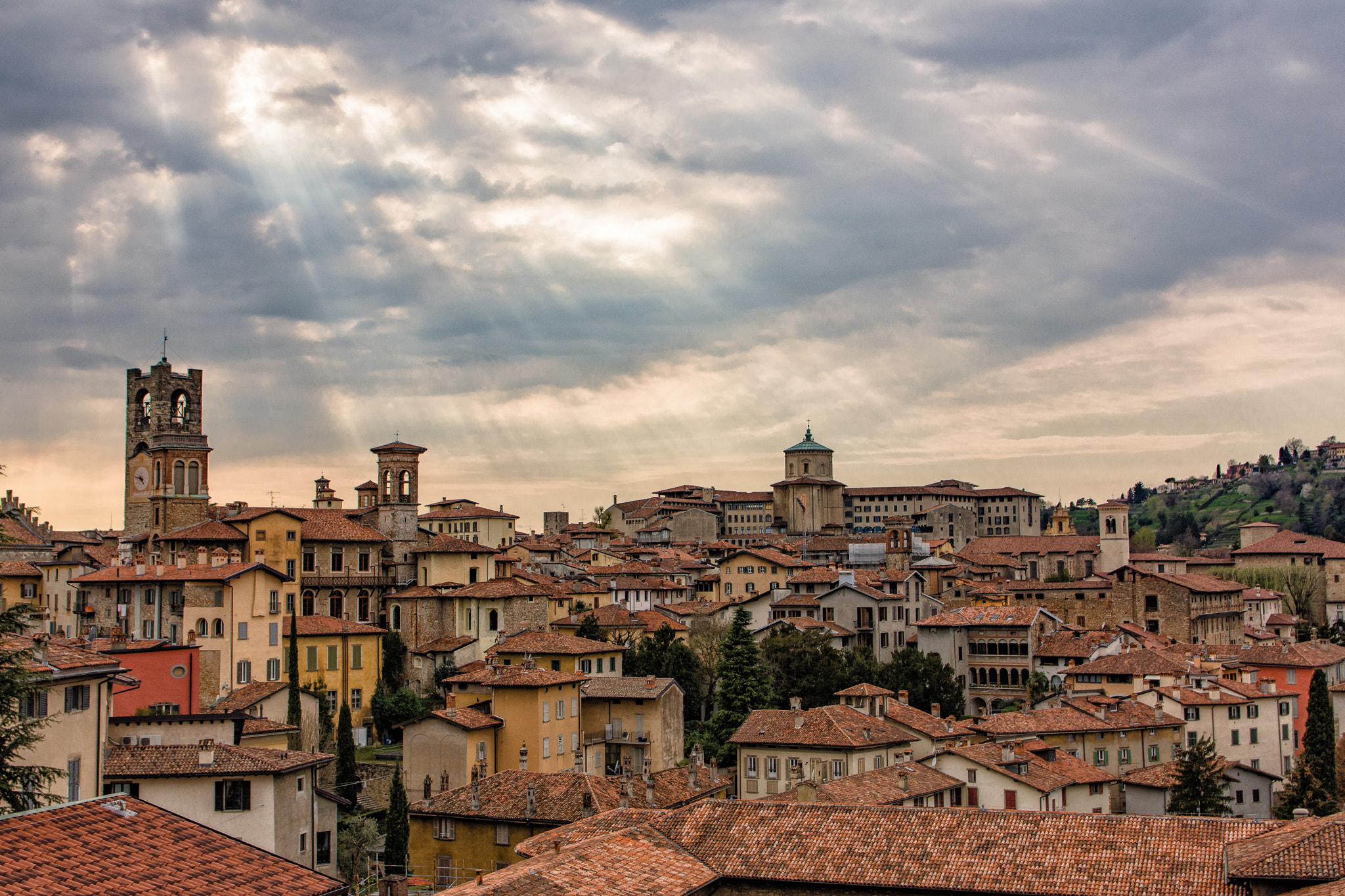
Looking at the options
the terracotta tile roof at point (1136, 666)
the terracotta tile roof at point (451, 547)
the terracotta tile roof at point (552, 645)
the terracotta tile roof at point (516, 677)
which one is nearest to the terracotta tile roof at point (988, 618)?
the terracotta tile roof at point (1136, 666)

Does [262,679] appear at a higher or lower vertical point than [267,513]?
lower

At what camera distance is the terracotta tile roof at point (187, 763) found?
31.2m

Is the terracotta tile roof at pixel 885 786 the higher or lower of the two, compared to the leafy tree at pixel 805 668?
lower

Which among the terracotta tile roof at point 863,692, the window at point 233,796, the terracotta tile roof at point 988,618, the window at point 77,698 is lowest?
the terracotta tile roof at point 863,692

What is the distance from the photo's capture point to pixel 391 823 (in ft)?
135

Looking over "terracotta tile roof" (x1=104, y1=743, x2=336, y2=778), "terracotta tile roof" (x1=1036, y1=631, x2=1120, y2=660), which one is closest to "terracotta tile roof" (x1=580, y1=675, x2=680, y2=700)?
"terracotta tile roof" (x1=104, y1=743, x2=336, y2=778)

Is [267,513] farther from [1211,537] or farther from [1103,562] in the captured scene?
[1211,537]

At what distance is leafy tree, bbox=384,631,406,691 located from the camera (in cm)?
6806

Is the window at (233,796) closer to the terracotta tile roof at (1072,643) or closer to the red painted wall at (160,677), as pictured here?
the red painted wall at (160,677)

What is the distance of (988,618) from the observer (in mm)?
77750

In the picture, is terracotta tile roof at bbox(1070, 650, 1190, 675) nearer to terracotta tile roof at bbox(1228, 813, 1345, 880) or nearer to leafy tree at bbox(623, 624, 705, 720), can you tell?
leafy tree at bbox(623, 624, 705, 720)

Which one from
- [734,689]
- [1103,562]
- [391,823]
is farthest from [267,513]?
[1103,562]

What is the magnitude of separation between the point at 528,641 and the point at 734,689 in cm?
1018

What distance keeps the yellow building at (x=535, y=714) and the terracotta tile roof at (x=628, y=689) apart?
168cm
